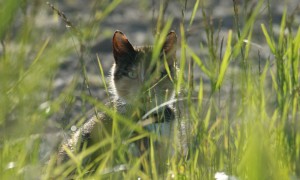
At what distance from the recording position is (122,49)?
487 cm

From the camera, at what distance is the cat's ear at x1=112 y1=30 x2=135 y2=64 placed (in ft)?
15.2

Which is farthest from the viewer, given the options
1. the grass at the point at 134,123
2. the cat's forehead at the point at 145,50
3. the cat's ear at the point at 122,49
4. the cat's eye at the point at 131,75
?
the cat's eye at the point at 131,75

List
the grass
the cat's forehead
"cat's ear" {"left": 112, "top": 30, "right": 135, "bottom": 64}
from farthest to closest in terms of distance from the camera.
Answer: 1. "cat's ear" {"left": 112, "top": 30, "right": 135, "bottom": 64}
2. the cat's forehead
3. the grass

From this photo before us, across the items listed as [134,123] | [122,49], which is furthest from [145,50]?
[134,123]

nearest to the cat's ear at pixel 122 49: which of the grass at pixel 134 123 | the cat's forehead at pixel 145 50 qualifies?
the cat's forehead at pixel 145 50

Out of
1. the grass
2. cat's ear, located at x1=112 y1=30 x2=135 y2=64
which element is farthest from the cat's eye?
the grass

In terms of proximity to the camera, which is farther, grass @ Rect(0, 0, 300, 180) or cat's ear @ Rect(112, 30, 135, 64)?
cat's ear @ Rect(112, 30, 135, 64)

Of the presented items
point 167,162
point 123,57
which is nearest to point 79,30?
point 167,162

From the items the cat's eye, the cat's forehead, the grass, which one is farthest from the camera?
the cat's eye

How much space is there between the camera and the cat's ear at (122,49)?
463 centimetres

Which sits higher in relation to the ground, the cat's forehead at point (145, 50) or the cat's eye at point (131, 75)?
the cat's forehead at point (145, 50)

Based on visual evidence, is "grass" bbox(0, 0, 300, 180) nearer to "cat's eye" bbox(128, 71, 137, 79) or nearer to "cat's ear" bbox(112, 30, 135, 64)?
"cat's ear" bbox(112, 30, 135, 64)

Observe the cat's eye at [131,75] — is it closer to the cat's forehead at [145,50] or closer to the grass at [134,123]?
the cat's forehead at [145,50]

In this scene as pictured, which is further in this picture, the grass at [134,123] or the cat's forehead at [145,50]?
the cat's forehead at [145,50]
